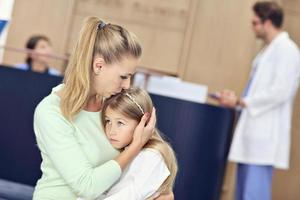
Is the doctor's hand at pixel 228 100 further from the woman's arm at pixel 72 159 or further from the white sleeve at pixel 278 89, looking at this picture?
the woman's arm at pixel 72 159

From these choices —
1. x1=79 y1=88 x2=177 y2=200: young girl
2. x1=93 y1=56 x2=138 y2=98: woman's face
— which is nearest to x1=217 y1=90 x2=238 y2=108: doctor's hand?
x1=79 y1=88 x2=177 y2=200: young girl

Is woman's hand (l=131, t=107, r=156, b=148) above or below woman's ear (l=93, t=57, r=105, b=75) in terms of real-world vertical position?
below

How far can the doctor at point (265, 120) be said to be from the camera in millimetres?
3744

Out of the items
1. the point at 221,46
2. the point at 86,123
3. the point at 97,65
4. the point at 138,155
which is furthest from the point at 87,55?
the point at 221,46

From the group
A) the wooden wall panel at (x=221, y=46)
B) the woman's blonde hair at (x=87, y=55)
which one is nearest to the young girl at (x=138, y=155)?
the woman's blonde hair at (x=87, y=55)

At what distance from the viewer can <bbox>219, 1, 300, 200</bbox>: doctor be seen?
3.74 metres

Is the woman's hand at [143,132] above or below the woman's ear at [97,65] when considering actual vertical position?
below

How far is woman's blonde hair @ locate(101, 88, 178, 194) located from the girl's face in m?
0.01

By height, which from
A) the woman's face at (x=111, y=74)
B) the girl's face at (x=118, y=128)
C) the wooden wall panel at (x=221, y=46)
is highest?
the wooden wall panel at (x=221, y=46)

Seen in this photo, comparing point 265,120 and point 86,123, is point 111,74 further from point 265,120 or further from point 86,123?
point 265,120

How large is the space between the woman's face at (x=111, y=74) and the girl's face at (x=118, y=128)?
0.08 meters

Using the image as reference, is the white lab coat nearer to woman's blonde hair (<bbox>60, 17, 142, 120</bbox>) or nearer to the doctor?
the doctor

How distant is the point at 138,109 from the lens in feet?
6.15

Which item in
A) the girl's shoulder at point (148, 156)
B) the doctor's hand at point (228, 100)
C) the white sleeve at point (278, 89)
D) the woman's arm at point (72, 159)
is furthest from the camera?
the white sleeve at point (278, 89)
